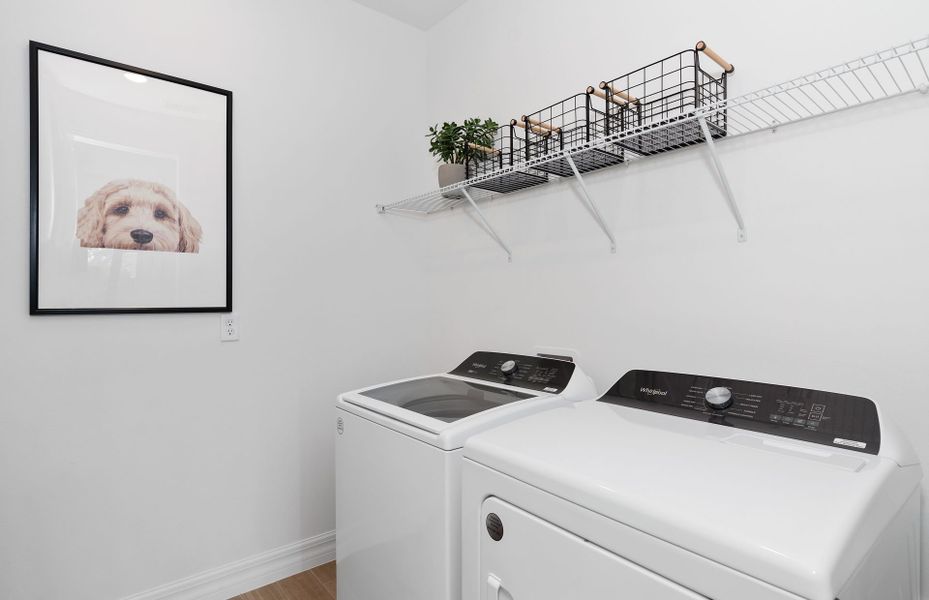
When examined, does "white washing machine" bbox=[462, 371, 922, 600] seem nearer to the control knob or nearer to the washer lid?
the washer lid

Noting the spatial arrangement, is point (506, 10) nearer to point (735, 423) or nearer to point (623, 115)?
point (623, 115)

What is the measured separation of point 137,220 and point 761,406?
2085 mm

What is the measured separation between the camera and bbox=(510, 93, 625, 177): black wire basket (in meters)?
1.68

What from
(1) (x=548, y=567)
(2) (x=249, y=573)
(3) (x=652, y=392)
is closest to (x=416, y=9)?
(3) (x=652, y=392)

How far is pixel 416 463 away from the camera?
1298 millimetres

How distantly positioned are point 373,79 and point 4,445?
6.79 feet

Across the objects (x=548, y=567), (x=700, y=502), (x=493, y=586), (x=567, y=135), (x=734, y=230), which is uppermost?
(x=567, y=135)

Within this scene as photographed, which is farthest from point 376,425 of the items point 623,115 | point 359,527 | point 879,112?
point 879,112

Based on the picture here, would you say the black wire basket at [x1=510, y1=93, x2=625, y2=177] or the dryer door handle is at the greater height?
the black wire basket at [x1=510, y1=93, x2=625, y2=177]

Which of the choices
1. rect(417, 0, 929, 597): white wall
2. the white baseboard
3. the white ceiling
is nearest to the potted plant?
rect(417, 0, 929, 597): white wall

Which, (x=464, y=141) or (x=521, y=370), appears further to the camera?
(x=464, y=141)

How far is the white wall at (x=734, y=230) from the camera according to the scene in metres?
1.16

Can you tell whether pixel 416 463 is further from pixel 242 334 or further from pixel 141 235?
pixel 141 235

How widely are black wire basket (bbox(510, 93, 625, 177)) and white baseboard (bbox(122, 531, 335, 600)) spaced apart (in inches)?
75.0
